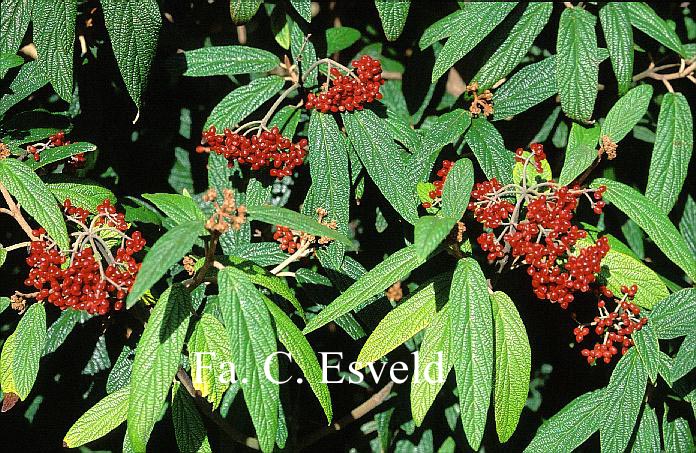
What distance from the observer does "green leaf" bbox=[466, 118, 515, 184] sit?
5.35 ft

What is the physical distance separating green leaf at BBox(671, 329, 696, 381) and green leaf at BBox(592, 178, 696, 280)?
0.14m

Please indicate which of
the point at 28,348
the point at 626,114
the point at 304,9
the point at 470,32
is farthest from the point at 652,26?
the point at 28,348

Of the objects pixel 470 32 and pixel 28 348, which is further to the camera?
pixel 470 32

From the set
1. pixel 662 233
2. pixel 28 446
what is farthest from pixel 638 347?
pixel 28 446

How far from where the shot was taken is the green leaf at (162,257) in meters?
1.05

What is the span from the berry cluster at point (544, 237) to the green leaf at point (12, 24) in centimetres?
101

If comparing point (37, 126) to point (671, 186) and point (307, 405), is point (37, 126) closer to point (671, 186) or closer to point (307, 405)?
point (307, 405)

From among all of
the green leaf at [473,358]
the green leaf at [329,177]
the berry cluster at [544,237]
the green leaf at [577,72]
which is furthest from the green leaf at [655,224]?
the green leaf at [329,177]

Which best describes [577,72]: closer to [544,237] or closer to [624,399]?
[544,237]

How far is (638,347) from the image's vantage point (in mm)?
1600

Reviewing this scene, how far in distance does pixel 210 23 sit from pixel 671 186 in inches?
49.2

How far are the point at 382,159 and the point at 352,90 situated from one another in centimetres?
16

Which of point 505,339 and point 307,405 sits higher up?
point 505,339

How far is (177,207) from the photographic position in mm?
1523
